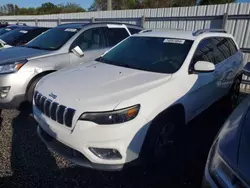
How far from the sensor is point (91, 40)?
4.93m

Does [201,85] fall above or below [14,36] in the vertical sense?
below

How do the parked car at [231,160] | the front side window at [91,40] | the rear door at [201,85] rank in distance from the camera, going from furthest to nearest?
the front side window at [91,40] < the rear door at [201,85] < the parked car at [231,160]

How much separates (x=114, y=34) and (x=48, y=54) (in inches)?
75.3

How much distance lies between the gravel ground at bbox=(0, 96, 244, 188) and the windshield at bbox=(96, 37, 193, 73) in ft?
4.23

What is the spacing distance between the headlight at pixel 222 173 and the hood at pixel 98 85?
39.9 inches

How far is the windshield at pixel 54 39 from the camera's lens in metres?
4.53

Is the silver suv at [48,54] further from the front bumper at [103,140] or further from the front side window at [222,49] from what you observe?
the front side window at [222,49]

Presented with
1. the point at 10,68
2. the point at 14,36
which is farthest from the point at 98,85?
the point at 14,36

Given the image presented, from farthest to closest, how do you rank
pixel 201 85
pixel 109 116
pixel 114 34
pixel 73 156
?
pixel 114 34
pixel 201 85
pixel 73 156
pixel 109 116

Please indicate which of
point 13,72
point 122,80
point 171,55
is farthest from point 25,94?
point 171,55

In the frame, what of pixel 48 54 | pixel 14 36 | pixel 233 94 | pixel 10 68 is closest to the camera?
pixel 10 68

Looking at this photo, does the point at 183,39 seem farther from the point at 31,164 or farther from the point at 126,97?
the point at 31,164

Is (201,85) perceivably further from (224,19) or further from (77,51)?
(224,19)

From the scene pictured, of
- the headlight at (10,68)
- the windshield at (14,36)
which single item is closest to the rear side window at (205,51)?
the headlight at (10,68)
